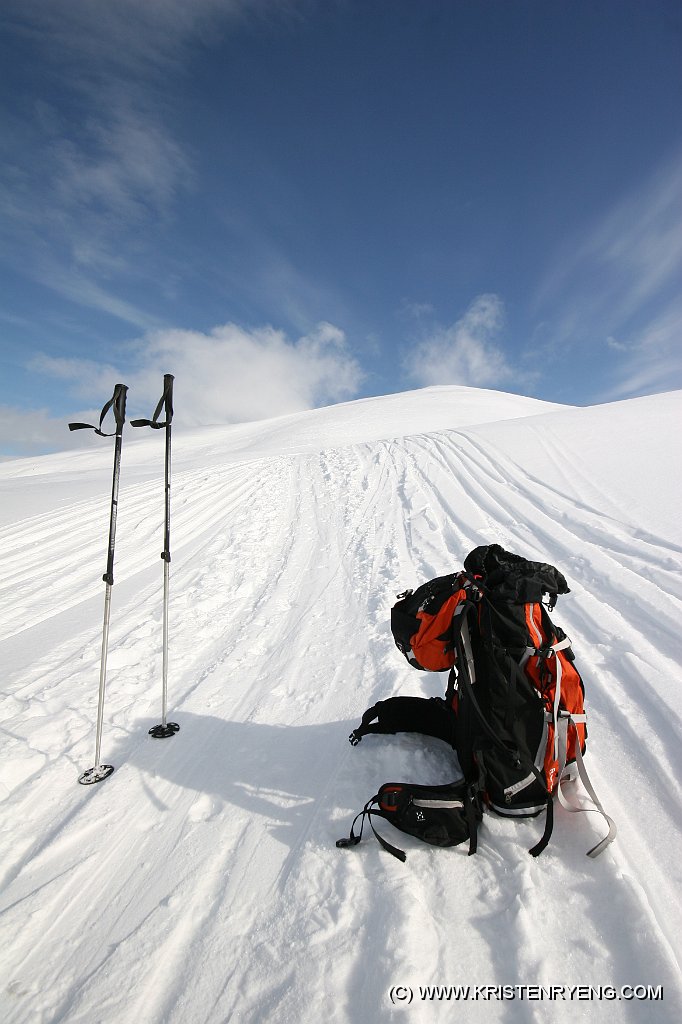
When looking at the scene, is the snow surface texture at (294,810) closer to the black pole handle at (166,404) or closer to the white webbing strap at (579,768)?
the white webbing strap at (579,768)

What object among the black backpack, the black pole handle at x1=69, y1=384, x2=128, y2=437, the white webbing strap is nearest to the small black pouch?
the black backpack

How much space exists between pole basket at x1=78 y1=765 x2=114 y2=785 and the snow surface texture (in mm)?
48

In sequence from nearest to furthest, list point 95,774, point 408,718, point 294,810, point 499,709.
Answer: point 499,709, point 294,810, point 95,774, point 408,718

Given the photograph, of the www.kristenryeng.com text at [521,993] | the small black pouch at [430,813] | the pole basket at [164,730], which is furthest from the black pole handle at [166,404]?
the www.kristenryeng.com text at [521,993]

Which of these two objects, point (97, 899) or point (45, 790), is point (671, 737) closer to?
point (97, 899)

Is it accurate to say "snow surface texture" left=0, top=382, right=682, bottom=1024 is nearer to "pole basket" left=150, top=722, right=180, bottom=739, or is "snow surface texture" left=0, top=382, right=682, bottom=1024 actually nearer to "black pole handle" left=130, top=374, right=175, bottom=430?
"pole basket" left=150, top=722, right=180, bottom=739

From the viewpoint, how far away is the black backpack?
7.75 feet

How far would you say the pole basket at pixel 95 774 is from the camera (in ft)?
9.84

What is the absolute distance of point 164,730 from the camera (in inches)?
137

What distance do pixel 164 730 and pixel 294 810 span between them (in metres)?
1.31

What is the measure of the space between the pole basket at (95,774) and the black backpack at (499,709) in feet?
5.60

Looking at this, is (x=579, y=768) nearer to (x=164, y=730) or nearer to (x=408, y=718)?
(x=408, y=718)

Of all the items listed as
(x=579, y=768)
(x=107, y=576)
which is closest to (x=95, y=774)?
(x=107, y=576)

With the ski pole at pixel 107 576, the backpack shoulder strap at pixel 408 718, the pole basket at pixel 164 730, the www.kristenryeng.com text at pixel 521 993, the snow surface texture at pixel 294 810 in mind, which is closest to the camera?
the www.kristenryeng.com text at pixel 521 993
